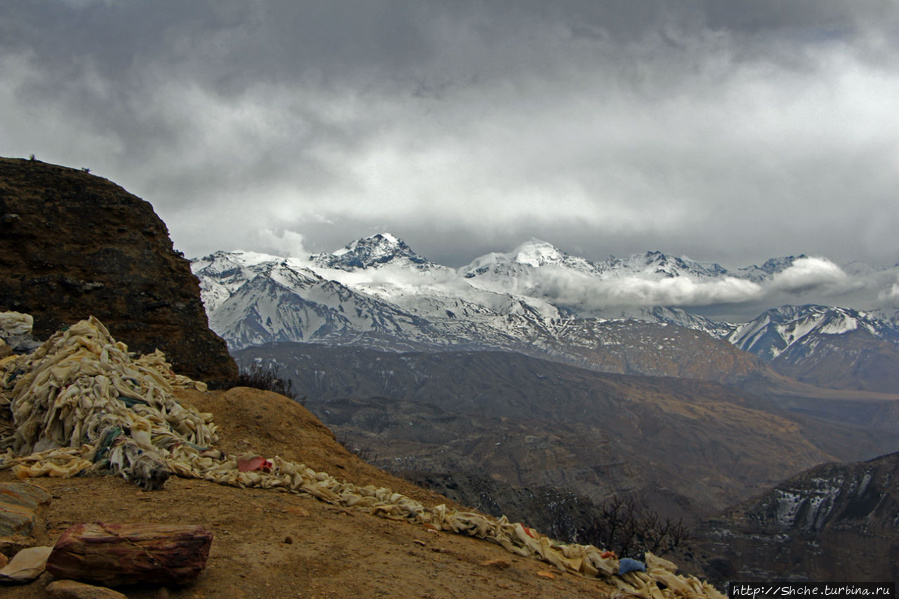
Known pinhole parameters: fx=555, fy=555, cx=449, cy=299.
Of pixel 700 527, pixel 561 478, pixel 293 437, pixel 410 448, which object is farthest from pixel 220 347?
pixel 561 478

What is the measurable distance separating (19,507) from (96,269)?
1726 cm

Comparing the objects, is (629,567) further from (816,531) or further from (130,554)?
(816,531)

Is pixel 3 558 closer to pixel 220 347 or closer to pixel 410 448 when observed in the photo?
pixel 220 347

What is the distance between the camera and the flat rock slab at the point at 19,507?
21.1 feet

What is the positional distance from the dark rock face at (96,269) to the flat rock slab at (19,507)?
1340 centimetres

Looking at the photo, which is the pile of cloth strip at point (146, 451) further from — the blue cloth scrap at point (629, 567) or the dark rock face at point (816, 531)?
the dark rock face at point (816, 531)

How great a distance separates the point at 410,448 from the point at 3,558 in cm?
13435

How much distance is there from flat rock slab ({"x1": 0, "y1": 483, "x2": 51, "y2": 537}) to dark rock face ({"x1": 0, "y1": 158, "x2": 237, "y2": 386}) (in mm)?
13401

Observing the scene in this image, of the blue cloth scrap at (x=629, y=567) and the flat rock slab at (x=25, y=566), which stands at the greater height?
the blue cloth scrap at (x=629, y=567)

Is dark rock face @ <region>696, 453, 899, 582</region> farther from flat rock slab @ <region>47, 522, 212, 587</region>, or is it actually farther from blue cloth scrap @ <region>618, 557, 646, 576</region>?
flat rock slab @ <region>47, 522, 212, 587</region>

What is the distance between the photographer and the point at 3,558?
224 inches

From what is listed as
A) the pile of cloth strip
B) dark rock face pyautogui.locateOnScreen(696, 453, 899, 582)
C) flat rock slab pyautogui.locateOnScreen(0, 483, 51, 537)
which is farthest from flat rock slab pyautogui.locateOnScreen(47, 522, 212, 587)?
dark rock face pyautogui.locateOnScreen(696, 453, 899, 582)

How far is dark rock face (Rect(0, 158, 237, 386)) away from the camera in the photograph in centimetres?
2019

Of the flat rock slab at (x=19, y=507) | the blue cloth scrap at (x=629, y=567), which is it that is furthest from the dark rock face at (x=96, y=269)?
the blue cloth scrap at (x=629, y=567)
